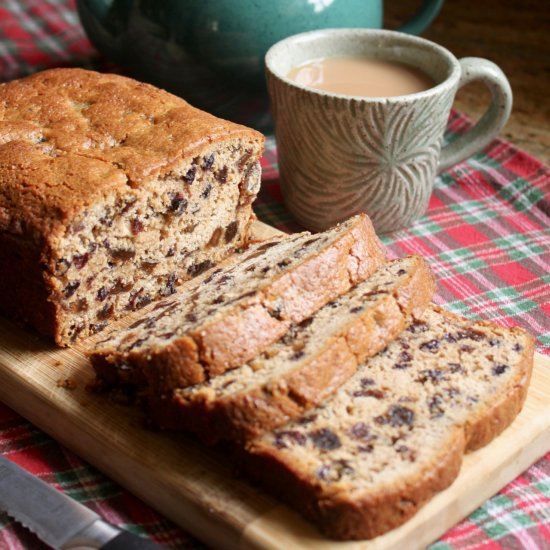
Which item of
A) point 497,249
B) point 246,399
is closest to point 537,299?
point 497,249

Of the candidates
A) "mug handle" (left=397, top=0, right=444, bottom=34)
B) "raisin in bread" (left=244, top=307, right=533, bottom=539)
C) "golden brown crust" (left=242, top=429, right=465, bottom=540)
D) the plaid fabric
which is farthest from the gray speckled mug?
"golden brown crust" (left=242, top=429, right=465, bottom=540)

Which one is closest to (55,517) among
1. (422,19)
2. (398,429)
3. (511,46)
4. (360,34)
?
(398,429)

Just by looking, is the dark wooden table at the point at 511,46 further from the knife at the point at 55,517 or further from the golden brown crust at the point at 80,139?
the knife at the point at 55,517

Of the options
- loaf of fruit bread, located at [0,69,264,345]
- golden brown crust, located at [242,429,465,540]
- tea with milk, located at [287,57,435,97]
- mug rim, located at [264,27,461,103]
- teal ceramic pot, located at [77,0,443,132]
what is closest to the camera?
golden brown crust, located at [242,429,465,540]

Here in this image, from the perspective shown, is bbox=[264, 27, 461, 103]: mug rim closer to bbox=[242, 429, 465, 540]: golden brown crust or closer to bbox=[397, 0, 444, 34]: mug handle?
bbox=[397, 0, 444, 34]: mug handle

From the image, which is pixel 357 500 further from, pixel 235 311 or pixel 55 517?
pixel 55 517

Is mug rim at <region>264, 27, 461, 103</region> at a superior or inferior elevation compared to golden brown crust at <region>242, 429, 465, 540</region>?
superior

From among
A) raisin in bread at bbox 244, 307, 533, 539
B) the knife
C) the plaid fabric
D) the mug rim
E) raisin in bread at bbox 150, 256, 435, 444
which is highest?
the mug rim

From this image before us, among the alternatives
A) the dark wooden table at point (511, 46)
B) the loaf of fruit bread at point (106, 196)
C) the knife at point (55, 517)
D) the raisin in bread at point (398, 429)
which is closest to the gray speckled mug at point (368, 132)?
the loaf of fruit bread at point (106, 196)
